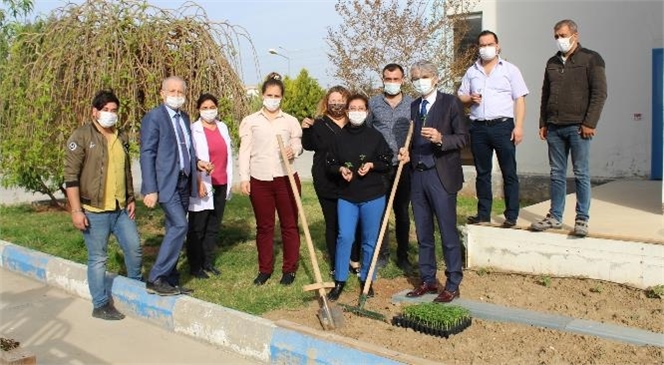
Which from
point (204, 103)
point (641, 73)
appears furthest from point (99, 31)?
point (641, 73)

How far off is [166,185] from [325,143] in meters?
1.38

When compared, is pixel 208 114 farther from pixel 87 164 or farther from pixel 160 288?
pixel 160 288

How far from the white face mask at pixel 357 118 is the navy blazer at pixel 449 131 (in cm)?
60

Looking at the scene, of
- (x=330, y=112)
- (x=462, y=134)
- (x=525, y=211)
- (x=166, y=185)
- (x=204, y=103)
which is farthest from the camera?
(x=525, y=211)

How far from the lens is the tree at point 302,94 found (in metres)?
24.3

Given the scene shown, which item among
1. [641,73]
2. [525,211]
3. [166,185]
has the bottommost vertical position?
[525,211]

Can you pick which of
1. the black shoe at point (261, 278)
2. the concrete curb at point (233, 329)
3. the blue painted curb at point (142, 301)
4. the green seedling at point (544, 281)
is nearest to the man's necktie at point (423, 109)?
the green seedling at point (544, 281)

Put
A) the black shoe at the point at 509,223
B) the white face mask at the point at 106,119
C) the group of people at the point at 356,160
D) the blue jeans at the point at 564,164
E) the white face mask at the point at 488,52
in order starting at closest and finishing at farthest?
the group of people at the point at 356,160, the white face mask at the point at 106,119, the blue jeans at the point at 564,164, the white face mask at the point at 488,52, the black shoe at the point at 509,223

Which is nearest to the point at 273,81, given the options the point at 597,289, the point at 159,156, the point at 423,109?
the point at 159,156

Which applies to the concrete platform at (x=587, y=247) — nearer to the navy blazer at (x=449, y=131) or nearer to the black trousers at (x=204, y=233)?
the navy blazer at (x=449, y=131)

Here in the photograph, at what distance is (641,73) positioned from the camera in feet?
31.6

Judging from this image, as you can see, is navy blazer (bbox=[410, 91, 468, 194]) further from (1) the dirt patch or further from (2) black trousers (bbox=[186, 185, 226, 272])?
(2) black trousers (bbox=[186, 185, 226, 272])

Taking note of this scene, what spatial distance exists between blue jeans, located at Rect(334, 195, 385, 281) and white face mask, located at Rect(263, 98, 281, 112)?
1095 mm

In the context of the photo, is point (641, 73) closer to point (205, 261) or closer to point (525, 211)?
point (525, 211)
